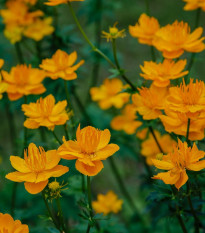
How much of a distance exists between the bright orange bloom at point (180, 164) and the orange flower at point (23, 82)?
72cm

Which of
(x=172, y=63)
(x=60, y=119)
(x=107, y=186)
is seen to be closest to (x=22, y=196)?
(x=107, y=186)

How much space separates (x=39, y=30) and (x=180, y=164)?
1.35m

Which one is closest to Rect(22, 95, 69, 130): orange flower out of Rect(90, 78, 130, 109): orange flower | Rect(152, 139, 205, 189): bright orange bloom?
Rect(152, 139, 205, 189): bright orange bloom

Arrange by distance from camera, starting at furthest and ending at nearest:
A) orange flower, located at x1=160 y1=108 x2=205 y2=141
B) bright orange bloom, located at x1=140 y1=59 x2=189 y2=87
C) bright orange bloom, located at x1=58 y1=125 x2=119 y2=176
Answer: bright orange bloom, located at x1=140 y1=59 x2=189 y2=87 → orange flower, located at x1=160 y1=108 x2=205 y2=141 → bright orange bloom, located at x1=58 y1=125 x2=119 y2=176

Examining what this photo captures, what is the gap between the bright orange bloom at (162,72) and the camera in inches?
60.4

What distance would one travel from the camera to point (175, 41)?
5.41 feet

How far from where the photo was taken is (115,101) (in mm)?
2287

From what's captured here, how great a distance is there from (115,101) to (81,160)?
1.11 meters

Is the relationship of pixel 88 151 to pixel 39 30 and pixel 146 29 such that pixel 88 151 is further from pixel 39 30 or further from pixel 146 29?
pixel 39 30

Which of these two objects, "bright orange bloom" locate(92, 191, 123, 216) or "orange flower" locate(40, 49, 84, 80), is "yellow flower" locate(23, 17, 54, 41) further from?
"bright orange bloom" locate(92, 191, 123, 216)

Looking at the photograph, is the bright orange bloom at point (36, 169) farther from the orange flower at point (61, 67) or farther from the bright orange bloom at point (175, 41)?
the bright orange bloom at point (175, 41)

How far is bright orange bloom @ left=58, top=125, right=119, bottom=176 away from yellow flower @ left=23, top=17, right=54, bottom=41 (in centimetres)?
115

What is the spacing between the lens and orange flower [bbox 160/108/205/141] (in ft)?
4.58

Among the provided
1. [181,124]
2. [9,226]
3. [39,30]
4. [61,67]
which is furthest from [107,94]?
[9,226]
